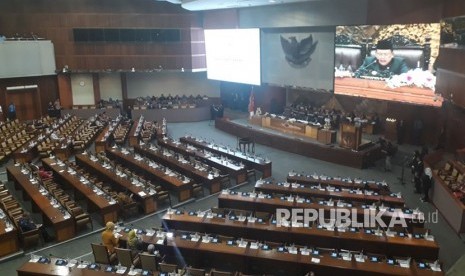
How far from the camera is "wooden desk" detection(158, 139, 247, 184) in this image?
13898 mm

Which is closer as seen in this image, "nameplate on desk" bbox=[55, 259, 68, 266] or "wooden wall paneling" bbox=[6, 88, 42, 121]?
"nameplate on desk" bbox=[55, 259, 68, 266]

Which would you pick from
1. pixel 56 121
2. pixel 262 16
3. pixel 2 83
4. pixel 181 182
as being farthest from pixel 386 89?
pixel 2 83

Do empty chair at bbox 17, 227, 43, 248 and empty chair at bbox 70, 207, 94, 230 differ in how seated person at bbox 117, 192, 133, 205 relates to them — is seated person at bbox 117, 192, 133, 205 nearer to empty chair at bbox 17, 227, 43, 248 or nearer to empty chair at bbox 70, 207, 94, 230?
empty chair at bbox 70, 207, 94, 230

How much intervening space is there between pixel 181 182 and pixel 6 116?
1667cm

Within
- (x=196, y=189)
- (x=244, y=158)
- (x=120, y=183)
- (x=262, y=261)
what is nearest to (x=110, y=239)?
(x=262, y=261)

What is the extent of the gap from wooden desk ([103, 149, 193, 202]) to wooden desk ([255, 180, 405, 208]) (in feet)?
7.51

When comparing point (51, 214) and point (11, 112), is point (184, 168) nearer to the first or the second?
point (51, 214)

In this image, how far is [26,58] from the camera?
2316cm

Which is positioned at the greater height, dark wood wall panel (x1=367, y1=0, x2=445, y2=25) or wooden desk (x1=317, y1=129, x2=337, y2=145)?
dark wood wall panel (x1=367, y1=0, x2=445, y2=25)

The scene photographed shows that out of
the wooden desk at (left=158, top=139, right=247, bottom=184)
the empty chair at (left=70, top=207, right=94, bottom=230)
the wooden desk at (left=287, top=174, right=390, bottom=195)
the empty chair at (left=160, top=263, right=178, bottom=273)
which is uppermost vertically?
the wooden desk at (left=158, top=139, right=247, bottom=184)

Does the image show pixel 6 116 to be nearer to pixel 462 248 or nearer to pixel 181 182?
pixel 181 182

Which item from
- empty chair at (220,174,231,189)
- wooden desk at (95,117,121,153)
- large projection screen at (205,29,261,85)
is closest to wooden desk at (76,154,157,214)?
wooden desk at (95,117,121,153)

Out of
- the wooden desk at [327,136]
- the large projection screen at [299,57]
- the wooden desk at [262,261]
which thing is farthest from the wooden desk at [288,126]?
the wooden desk at [262,261]

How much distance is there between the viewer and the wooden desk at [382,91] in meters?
15.7
